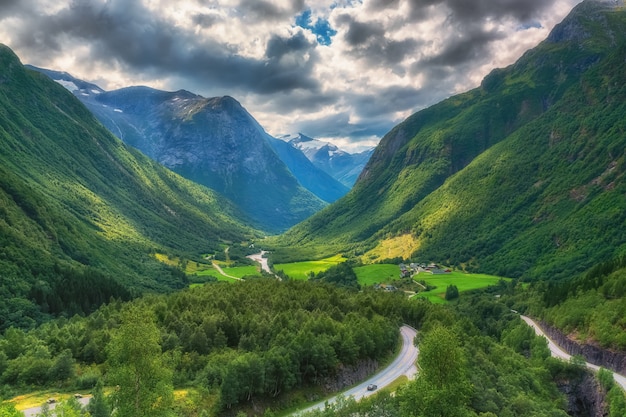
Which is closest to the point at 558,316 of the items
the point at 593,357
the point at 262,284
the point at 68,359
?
the point at 593,357

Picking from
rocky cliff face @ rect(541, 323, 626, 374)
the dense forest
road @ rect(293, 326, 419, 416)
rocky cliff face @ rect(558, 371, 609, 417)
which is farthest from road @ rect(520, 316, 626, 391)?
road @ rect(293, 326, 419, 416)

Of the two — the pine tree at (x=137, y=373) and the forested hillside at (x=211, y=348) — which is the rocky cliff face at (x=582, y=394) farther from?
the pine tree at (x=137, y=373)

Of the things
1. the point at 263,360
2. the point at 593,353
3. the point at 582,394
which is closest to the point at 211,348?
the point at 263,360

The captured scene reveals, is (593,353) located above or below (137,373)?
below

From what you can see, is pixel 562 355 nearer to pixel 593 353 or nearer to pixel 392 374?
pixel 593 353

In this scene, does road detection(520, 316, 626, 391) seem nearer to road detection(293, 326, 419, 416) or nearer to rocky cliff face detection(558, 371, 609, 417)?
rocky cliff face detection(558, 371, 609, 417)

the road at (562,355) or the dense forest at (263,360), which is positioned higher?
the dense forest at (263,360)

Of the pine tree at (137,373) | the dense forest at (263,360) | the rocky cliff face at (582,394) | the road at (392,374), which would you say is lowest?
the rocky cliff face at (582,394)

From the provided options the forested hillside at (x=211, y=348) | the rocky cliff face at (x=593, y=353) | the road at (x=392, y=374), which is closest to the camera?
the forested hillside at (x=211, y=348)

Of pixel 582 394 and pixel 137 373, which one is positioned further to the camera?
pixel 582 394

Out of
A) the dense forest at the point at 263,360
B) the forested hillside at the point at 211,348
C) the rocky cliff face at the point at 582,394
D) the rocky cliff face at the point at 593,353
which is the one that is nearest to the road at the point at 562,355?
the rocky cliff face at the point at 593,353

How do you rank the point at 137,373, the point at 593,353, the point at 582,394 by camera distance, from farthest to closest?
the point at 593,353, the point at 582,394, the point at 137,373

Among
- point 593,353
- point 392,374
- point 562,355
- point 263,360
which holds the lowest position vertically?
point 562,355
